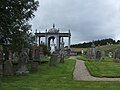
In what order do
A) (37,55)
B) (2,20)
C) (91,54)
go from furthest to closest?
(91,54), (37,55), (2,20)

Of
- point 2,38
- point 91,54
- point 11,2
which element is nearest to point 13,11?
point 11,2

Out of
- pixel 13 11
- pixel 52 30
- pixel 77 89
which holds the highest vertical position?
pixel 52 30

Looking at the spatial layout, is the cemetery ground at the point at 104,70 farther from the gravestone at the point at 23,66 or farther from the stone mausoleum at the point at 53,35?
the stone mausoleum at the point at 53,35

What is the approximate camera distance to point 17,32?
29859 mm

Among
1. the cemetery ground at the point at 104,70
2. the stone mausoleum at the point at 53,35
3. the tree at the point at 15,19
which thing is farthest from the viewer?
the stone mausoleum at the point at 53,35

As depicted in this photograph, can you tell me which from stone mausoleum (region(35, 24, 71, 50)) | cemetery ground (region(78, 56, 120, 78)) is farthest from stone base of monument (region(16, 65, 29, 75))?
stone mausoleum (region(35, 24, 71, 50))

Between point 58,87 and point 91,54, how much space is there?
39.9 meters

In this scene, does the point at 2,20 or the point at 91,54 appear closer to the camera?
the point at 2,20

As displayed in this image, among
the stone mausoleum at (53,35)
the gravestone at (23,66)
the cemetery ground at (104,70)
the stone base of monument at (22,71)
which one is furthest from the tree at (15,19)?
the stone mausoleum at (53,35)

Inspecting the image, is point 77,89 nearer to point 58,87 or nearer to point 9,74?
point 58,87

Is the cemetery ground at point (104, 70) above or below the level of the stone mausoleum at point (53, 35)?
below

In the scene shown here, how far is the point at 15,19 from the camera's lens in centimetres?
2920

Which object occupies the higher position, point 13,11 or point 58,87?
point 13,11

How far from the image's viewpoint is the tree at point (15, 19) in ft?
92.4
